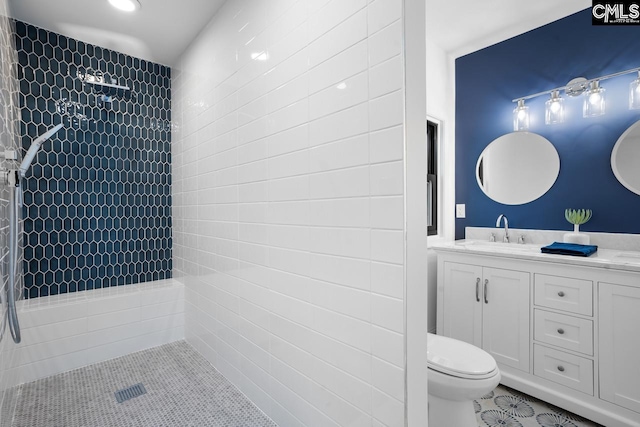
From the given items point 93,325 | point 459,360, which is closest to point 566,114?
point 459,360

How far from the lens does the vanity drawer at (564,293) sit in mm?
1762

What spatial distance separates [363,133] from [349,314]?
668mm

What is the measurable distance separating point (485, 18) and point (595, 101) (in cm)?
101

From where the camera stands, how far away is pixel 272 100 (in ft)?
5.07

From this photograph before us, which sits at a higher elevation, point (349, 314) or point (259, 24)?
point (259, 24)

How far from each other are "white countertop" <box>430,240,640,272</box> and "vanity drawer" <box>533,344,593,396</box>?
1.83ft

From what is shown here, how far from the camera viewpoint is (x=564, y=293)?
72.7 inches

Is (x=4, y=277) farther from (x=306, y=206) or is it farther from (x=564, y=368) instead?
(x=564, y=368)

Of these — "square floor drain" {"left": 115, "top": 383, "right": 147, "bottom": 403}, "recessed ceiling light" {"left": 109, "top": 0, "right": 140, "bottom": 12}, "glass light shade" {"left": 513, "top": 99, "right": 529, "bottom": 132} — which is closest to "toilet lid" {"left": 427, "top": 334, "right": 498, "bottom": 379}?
"square floor drain" {"left": 115, "top": 383, "right": 147, "bottom": 403}

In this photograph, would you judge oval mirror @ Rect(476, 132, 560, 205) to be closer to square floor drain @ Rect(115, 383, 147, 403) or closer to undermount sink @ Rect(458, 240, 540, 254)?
undermount sink @ Rect(458, 240, 540, 254)

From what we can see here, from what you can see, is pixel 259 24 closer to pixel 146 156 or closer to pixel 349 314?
pixel 349 314

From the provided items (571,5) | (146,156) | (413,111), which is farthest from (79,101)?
(571,5)

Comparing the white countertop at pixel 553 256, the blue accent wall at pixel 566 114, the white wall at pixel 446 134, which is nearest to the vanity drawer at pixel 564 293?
the white countertop at pixel 553 256

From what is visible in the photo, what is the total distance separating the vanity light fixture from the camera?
197cm
